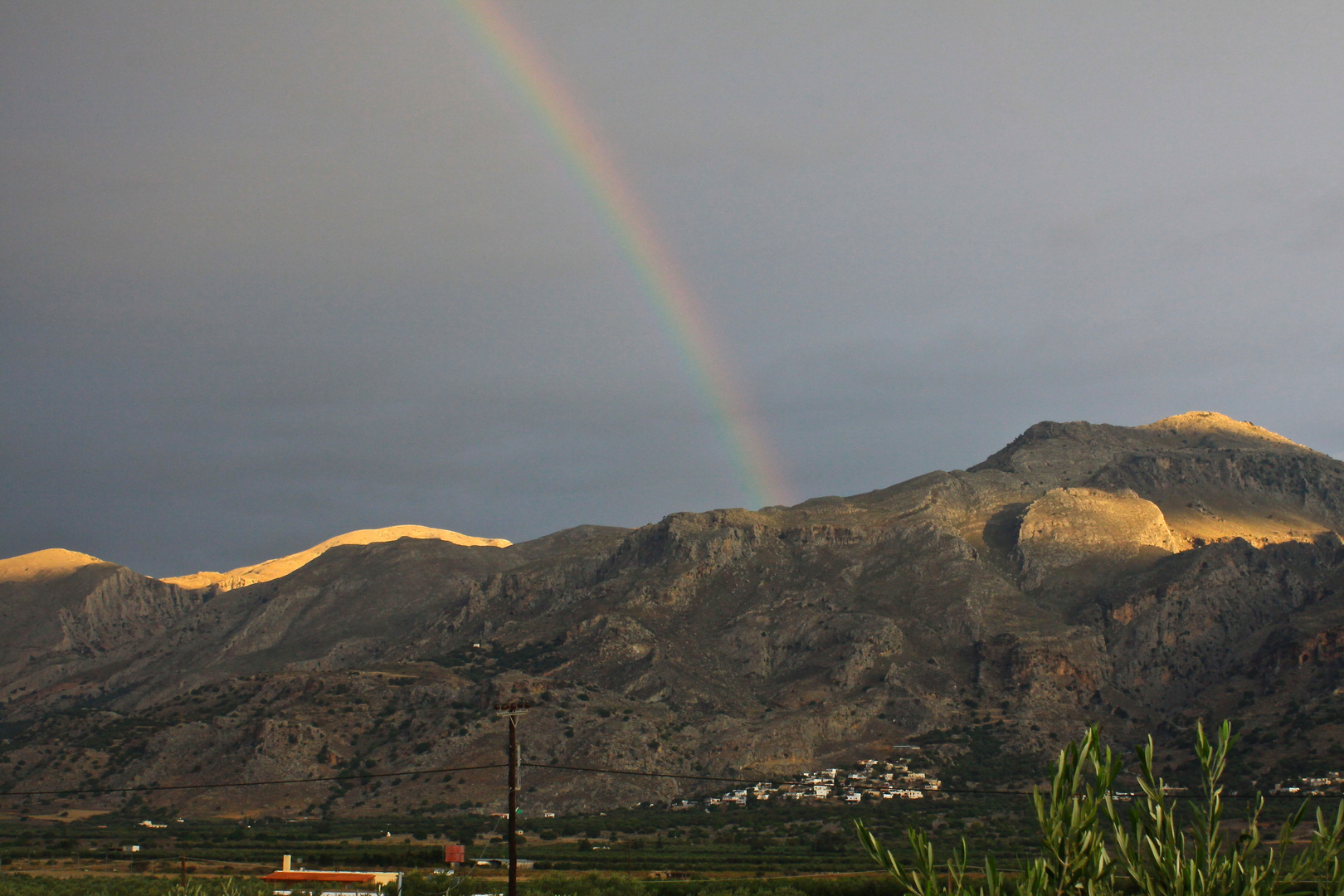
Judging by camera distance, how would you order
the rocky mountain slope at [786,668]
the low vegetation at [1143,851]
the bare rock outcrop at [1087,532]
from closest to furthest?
1. the low vegetation at [1143,851]
2. the rocky mountain slope at [786,668]
3. the bare rock outcrop at [1087,532]

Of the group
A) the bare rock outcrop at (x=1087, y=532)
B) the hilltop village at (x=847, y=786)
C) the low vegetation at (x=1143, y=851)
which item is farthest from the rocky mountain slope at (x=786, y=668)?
the low vegetation at (x=1143, y=851)

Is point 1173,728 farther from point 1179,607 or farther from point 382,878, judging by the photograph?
point 382,878

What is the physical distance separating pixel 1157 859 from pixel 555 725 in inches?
5130

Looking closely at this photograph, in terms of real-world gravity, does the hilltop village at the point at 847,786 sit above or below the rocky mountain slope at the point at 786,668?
below

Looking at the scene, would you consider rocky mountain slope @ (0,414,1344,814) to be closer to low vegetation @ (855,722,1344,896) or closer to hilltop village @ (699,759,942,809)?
hilltop village @ (699,759,942,809)

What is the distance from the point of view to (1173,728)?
144 meters

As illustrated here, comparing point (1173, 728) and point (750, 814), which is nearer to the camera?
point (750, 814)

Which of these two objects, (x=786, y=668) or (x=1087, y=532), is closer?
(x=786, y=668)

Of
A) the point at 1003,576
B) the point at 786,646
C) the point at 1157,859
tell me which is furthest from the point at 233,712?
the point at 1157,859

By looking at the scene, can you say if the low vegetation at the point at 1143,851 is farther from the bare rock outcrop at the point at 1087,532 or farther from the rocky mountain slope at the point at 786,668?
the bare rock outcrop at the point at 1087,532

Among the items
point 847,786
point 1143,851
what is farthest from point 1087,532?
point 1143,851

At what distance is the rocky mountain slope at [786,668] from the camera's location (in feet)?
450

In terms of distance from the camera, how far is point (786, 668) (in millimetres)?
164625

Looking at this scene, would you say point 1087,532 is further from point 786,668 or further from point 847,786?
point 847,786
